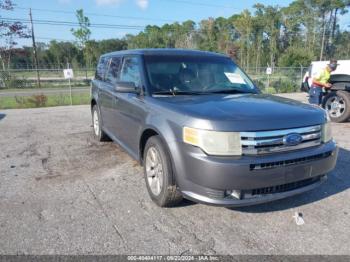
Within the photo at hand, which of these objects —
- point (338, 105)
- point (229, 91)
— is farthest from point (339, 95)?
point (229, 91)

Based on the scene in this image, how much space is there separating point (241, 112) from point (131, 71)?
6.77 ft

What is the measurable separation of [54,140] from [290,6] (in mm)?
62239

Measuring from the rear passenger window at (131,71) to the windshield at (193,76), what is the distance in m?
0.18

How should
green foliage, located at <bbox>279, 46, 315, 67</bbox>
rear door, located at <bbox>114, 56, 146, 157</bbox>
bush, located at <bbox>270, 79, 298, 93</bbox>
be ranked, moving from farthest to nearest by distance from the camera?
green foliage, located at <bbox>279, 46, 315, 67</bbox> → bush, located at <bbox>270, 79, 298, 93</bbox> → rear door, located at <bbox>114, 56, 146, 157</bbox>

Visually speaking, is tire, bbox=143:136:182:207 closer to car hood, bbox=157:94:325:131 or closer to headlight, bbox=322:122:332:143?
car hood, bbox=157:94:325:131

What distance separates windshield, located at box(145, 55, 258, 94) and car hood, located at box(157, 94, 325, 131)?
Result: 34 centimetres

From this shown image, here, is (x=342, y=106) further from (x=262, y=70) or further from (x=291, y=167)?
(x=262, y=70)


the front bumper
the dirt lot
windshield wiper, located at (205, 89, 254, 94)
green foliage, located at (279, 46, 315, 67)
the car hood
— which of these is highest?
green foliage, located at (279, 46, 315, 67)

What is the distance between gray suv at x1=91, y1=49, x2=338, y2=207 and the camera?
289 cm

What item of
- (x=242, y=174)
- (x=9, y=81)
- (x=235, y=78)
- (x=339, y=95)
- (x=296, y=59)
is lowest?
(x=9, y=81)

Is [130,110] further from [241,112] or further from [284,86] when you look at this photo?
[284,86]

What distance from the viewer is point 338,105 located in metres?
8.85

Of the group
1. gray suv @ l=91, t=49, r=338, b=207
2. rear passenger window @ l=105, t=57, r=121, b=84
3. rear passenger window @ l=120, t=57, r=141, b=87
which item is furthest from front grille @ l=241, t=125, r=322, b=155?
rear passenger window @ l=105, t=57, r=121, b=84

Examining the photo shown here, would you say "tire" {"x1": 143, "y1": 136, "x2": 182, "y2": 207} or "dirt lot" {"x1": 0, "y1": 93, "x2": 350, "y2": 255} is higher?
"tire" {"x1": 143, "y1": 136, "x2": 182, "y2": 207}
